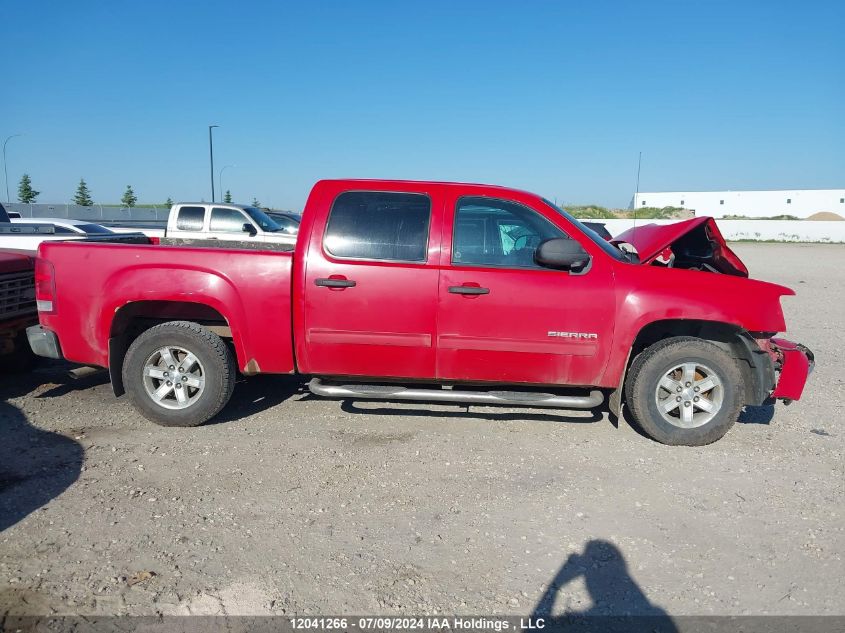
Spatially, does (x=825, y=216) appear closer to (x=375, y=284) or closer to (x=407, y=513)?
(x=375, y=284)

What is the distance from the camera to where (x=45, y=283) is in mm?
4680

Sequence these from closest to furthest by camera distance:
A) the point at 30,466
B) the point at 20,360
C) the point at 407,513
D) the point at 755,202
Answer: the point at 407,513 < the point at 30,466 < the point at 20,360 < the point at 755,202

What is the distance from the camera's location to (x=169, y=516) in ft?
11.3

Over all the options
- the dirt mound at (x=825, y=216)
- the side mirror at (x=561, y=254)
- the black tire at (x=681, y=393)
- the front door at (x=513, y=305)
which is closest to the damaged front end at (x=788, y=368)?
the black tire at (x=681, y=393)

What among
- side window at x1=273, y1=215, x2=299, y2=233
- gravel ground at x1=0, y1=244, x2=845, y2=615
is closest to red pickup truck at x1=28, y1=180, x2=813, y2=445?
gravel ground at x1=0, y1=244, x2=845, y2=615

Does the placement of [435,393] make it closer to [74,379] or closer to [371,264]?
[371,264]

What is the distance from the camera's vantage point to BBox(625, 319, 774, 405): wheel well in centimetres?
448

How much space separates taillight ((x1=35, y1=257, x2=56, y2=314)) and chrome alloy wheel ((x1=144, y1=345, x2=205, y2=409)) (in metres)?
0.90

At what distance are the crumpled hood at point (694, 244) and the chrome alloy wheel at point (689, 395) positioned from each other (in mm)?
906

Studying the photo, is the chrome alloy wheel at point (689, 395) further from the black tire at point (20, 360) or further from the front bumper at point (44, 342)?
the black tire at point (20, 360)

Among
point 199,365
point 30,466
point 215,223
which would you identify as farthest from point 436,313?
point 215,223

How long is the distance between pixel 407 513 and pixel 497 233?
2.16 metres

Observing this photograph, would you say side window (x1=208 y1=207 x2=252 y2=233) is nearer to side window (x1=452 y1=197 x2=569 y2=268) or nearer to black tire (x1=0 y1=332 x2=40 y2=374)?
black tire (x1=0 y1=332 x2=40 y2=374)

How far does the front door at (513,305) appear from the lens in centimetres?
436
